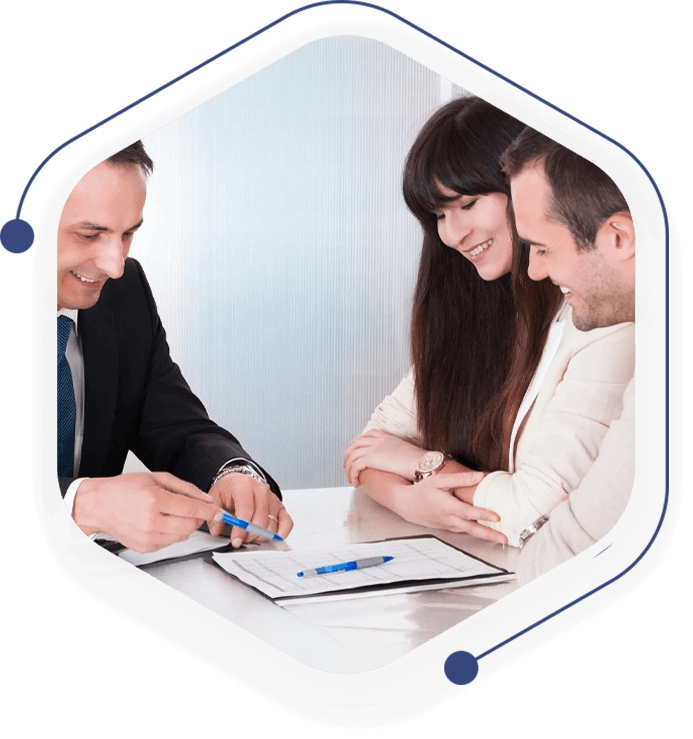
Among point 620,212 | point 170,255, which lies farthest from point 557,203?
point 170,255

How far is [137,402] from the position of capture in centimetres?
96

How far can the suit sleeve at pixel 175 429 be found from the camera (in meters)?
0.92

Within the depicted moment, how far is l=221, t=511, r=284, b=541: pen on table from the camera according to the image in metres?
0.92

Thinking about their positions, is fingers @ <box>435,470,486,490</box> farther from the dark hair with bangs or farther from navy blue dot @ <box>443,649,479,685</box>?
navy blue dot @ <box>443,649,479,685</box>

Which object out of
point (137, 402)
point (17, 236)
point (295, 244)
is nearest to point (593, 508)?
point (295, 244)

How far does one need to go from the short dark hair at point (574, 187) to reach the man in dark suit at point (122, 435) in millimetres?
426

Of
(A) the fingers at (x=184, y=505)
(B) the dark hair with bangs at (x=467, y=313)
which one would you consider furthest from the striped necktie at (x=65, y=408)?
(B) the dark hair with bangs at (x=467, y=313)

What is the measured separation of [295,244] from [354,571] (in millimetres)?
357

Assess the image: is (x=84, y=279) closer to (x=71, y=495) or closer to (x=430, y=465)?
(x=71, y=495)

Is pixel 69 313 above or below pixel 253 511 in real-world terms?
above

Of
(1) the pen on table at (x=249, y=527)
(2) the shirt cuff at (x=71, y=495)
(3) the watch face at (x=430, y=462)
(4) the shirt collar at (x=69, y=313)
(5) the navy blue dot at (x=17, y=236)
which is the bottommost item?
(1) the pen on table at (x=249, y=527)

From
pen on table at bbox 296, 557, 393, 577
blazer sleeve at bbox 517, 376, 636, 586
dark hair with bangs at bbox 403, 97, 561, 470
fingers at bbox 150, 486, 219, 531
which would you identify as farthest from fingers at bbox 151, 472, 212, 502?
blazer sleeve at bbox 517, 376, 636, 586

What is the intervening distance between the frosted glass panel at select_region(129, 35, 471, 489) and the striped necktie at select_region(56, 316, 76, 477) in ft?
0.39

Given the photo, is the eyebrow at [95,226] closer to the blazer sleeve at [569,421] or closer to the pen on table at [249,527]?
the pen on table at [249,527]
